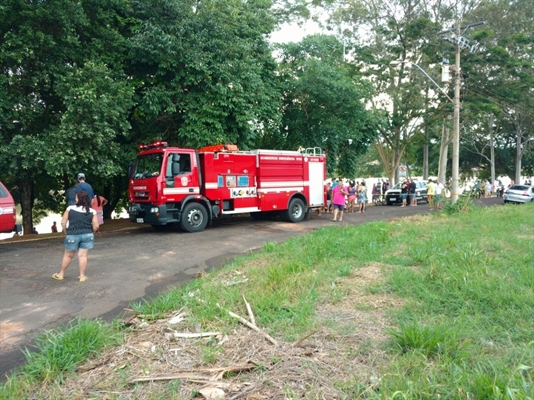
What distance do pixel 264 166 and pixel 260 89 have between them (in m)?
2.91

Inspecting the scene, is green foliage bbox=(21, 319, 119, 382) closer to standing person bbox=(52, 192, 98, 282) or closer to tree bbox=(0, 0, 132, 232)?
standing person bbox=(52, 192, 98, 282)

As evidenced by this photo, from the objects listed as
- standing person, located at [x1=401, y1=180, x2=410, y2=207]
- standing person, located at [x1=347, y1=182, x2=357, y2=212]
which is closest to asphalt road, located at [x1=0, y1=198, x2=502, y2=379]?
standing person, located at [x1=347, y1=182, x2=357, y2=212]

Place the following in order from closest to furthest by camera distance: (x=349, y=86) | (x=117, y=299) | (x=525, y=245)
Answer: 1. (x=117, y=299)
2. (x=525, y=245)
3. (x=349, y=86)

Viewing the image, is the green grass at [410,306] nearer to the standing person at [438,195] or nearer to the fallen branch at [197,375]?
the fallen branch at [197,375]

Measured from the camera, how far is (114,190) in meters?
19.8

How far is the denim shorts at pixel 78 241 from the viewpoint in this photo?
22.0 ft

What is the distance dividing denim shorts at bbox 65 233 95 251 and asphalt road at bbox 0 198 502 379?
603 millimetres

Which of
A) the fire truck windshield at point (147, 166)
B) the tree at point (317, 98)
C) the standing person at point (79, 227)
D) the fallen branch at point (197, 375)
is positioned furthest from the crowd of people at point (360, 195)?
the fallen branch at point (197, 375)

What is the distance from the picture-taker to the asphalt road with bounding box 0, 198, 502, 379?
209 inches

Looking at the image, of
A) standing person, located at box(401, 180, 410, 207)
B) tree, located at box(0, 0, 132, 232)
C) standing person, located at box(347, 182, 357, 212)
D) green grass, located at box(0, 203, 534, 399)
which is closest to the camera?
green grass, located at box(0, 203, 534, 399)

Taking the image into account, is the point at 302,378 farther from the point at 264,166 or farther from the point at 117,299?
the point at 264,166

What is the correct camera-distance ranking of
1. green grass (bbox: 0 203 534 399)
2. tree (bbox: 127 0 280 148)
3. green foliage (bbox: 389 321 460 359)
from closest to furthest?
green grass (bbox: 0 203 534 399) < green foliage (bbox: 389 321 460 359) < tree (bbox: 127 0 280 148)

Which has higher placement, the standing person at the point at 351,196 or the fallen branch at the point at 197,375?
the standing person at the point at 351,196

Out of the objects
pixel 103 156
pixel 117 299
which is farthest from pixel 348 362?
pixel 103 156
